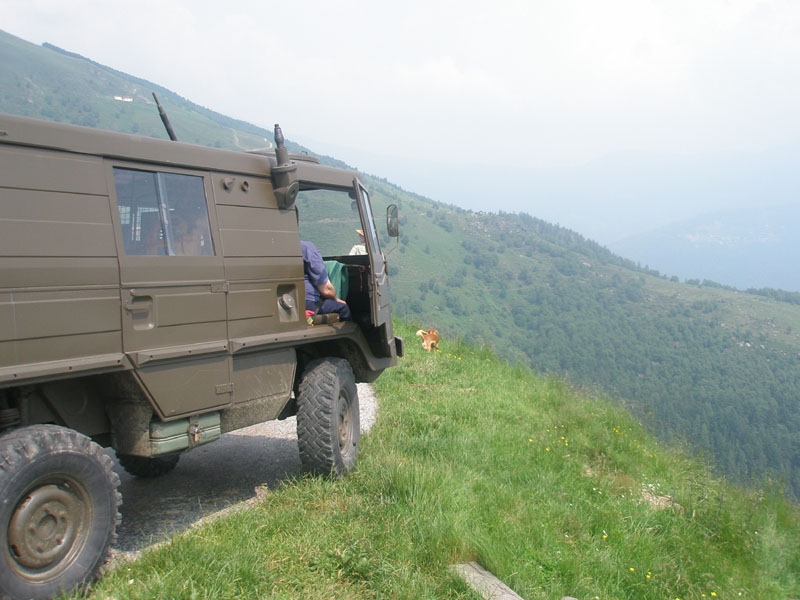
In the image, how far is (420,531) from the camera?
14.9 feet

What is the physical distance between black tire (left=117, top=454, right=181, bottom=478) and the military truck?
0.08ft

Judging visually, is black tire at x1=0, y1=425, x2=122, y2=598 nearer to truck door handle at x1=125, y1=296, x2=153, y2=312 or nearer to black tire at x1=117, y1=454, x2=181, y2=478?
truck door handle at x1=125, y1=296, x2=153, y2=312

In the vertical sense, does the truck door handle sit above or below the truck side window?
below

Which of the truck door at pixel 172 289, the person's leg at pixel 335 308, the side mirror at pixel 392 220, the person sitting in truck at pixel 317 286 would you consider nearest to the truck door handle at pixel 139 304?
the truck door at pixel 172 289

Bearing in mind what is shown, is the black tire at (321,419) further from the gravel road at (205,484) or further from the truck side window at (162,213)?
the truck side window at (162,213)

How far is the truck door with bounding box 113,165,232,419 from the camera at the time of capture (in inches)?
159

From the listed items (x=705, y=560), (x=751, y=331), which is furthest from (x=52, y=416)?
(x=751, y=331)

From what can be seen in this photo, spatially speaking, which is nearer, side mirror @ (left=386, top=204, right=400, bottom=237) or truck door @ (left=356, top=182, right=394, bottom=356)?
truck door @ (left=356, top=182, right=394, bottom=356)

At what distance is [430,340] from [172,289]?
9.63 meters

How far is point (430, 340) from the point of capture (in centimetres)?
1363

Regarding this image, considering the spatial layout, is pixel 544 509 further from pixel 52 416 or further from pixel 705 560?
pixel 52 416

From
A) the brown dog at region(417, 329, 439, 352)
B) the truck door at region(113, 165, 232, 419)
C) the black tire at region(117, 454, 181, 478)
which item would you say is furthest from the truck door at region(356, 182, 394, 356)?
the brown dog at region(417, 329, 439, 352)

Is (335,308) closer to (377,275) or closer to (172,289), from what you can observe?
(377,275)

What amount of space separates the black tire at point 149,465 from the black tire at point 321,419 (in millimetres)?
Answer: 1278
